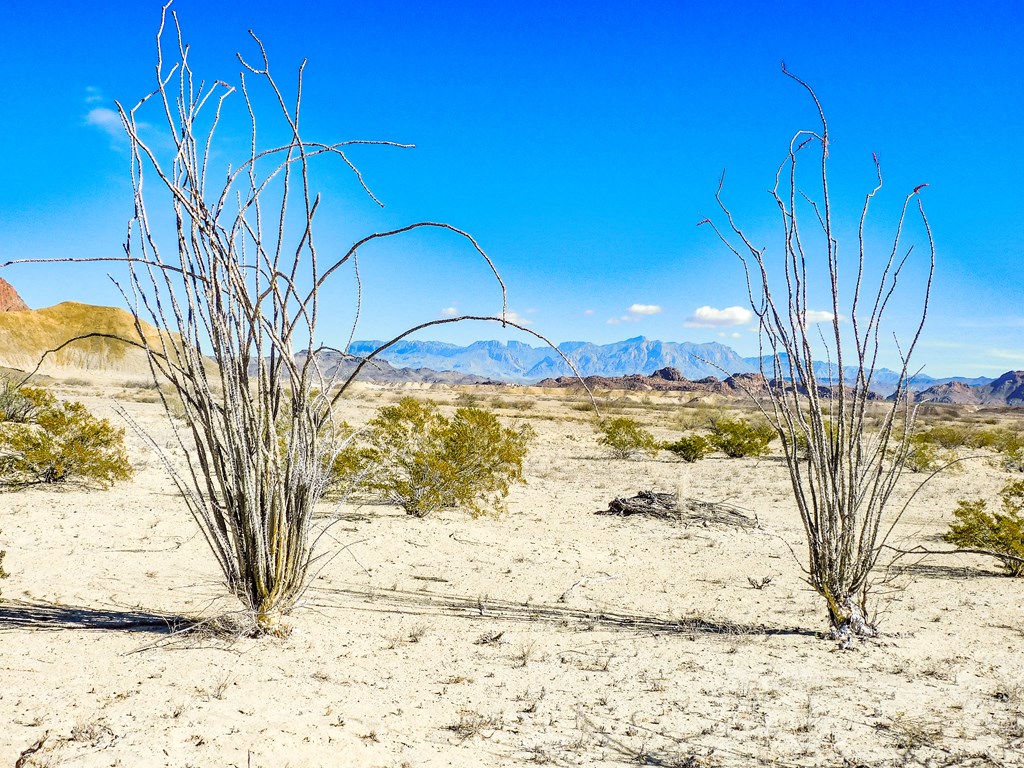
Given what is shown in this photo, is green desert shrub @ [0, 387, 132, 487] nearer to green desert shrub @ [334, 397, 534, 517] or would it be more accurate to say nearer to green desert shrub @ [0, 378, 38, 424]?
green desert shrub @ [334, 397, 534, 517]

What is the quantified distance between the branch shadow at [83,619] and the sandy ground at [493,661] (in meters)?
0.02

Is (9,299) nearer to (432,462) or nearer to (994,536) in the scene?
(432,462)

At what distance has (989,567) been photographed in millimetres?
7457

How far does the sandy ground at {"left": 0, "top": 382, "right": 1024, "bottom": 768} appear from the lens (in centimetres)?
304

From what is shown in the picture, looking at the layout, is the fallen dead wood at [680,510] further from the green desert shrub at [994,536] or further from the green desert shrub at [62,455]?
the green desert shrub at [62,455]

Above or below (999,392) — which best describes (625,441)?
below

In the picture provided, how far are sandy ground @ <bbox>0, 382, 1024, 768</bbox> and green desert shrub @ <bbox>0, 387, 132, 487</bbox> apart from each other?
5.77ft

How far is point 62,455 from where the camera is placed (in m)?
9.29

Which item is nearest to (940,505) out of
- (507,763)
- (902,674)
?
(902,674)

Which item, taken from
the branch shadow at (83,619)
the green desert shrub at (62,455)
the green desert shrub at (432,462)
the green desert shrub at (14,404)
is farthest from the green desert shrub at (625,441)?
the branch shadow at (83,619)

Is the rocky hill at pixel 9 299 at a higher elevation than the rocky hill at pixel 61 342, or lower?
higher

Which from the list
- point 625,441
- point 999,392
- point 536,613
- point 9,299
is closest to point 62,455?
point 536,613

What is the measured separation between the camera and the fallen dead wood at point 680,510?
9164 mm

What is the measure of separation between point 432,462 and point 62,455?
15.5ft
